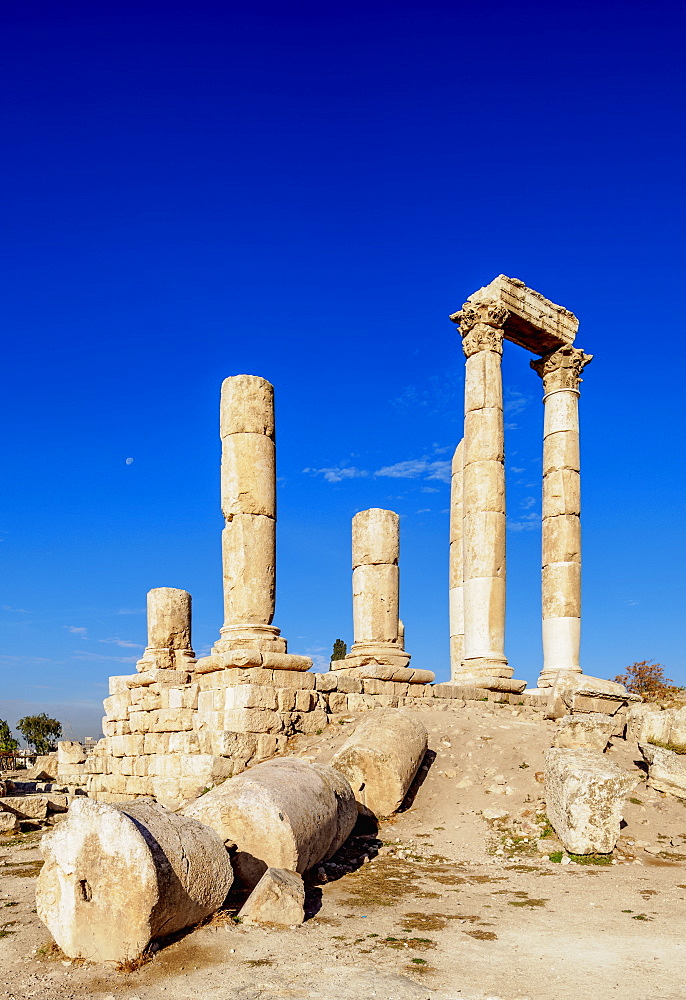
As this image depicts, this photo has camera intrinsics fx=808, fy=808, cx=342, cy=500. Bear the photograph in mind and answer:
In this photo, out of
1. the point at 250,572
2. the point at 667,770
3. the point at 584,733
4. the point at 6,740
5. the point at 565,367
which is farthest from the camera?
the point at 6,740

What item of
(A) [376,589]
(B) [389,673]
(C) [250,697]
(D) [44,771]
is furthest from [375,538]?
(D) [44,771]

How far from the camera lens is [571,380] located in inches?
835

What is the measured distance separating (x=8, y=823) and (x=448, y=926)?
8.60 m

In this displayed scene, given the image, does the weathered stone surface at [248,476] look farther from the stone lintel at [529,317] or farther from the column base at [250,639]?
the stone lintel at [529,317]

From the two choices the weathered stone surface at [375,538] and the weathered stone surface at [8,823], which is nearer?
the weathered stone surface at [8,823]

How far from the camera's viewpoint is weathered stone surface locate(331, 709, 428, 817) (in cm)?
942

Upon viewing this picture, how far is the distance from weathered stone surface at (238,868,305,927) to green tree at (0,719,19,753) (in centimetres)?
2958

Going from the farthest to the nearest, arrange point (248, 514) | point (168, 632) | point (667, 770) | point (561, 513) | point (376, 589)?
point (561, 513), point (168, 632), point (376, 589), point (248, 514), point (667, 770)

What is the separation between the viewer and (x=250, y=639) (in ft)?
42.2

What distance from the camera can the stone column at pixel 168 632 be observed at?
17.8 m

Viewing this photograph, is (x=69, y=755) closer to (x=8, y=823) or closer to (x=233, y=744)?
(x=8, y=823)

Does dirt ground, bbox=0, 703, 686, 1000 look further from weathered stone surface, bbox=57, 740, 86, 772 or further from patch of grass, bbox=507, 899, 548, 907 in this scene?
weathered stone surface, bbox=57, 740, 86, 772

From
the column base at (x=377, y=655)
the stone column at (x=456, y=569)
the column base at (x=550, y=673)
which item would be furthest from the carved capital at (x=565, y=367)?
the column base at (x=377, y=655)

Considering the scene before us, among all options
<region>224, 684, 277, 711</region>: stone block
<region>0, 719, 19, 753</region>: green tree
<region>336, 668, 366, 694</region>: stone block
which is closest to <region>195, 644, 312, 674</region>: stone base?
<region>224, 684, 277, 711</region>: stone block
